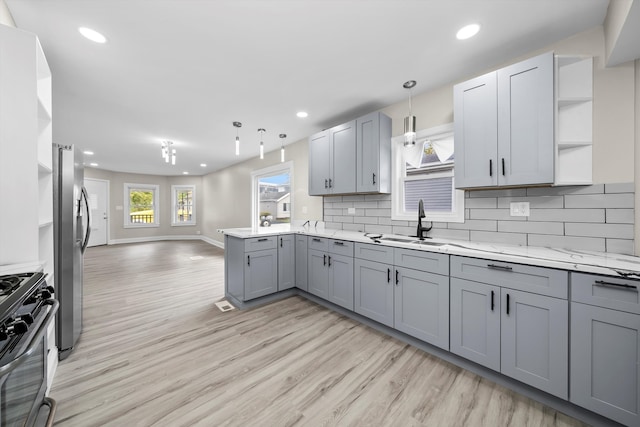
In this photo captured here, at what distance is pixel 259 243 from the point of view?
9.84 feet

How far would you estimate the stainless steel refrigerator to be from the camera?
6.21ft

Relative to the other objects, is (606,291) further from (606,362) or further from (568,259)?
(606,362)

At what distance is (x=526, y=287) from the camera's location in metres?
1.54

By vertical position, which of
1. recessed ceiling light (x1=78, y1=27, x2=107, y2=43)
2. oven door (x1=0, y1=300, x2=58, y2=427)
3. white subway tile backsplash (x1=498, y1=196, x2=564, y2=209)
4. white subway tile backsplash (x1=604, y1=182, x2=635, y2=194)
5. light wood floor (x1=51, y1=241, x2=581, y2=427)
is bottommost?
light wood floor (x1=51, y1=241, x2=581, y2=427)

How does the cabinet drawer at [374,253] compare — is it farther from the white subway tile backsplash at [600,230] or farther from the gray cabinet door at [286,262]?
the white subway tile backsplash at [600,230]

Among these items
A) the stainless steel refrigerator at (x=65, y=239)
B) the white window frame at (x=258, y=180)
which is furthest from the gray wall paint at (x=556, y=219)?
the stainless steel refrigerator at (x=65, y=239)

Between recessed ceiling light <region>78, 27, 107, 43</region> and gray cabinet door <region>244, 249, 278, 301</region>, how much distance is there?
2271 millimetres

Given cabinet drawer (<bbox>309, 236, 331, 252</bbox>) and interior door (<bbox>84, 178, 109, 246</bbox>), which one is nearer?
cabinet drawer (<bbox>309, 236, 331, 252</bbox>)

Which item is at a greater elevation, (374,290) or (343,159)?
(343,159)

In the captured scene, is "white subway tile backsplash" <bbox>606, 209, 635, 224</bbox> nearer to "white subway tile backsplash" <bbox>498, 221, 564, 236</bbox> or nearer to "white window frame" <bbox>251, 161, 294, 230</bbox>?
"white subway tile backsplash" <bbox>498, 221, 564, 236</bbox>

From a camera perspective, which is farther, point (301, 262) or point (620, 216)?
point (301, 262)

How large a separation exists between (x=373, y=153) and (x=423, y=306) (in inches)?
68.3

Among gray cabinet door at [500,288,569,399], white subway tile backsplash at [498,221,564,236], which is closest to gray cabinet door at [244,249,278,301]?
gray cabinet door at [500,288,569,399]

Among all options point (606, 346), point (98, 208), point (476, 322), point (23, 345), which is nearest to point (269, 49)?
point (23, 345)
